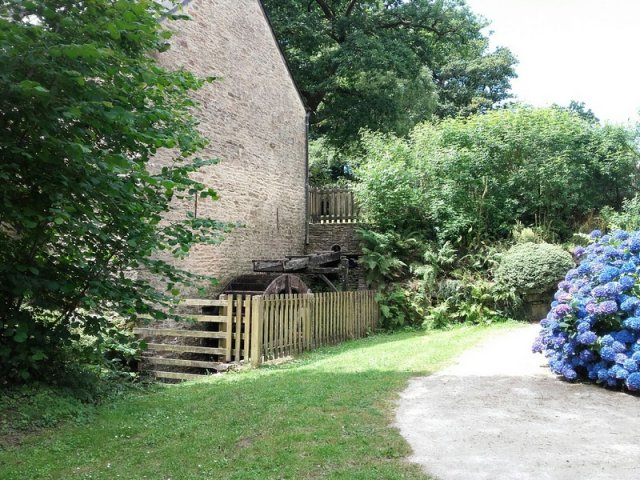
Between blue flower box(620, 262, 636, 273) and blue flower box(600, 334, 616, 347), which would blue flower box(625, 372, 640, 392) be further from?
blue flower box(620, 262, 636, 273)

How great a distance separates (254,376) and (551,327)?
452cm

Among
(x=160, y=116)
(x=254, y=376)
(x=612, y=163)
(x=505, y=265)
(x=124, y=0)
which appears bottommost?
(x=254, y=376)

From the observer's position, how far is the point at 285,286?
12.7 meters

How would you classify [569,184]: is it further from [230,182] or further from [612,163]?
[230,182]

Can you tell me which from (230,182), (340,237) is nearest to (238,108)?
(230,182)

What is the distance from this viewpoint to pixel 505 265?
13617 millimetres

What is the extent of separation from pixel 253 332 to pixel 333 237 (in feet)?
26.0

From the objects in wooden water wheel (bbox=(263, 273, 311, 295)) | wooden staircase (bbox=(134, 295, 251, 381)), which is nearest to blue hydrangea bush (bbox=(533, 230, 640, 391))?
wooden staircase (bbox=(134, 295, 251, 381))

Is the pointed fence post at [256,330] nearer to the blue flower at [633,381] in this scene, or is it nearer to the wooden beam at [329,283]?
the wooden beam at [329,283]

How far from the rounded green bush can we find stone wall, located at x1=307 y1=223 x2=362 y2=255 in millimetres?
4780

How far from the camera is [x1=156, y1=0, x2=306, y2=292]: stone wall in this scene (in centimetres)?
1230

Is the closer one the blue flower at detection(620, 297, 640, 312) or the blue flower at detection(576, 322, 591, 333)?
the blue flower at detection(620, 297, 640, 312)

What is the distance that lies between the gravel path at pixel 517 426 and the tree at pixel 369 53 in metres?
16.9

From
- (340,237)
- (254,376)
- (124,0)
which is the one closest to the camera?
(124,0)
